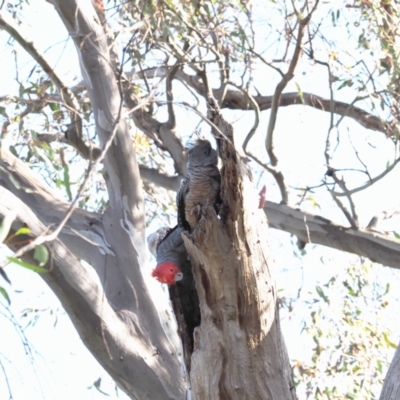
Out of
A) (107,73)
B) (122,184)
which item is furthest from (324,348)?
(107,73)

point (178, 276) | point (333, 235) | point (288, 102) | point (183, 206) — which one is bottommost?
point (178, 276)

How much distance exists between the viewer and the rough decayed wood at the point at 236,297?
9.46 feet

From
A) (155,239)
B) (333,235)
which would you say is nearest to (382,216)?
(333,235)

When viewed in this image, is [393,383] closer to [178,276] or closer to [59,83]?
[178,276]

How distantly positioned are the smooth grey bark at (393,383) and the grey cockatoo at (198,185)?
94 cm

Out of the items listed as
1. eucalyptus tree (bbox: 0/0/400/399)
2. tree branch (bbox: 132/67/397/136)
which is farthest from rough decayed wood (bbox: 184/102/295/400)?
tree branch (bbox: 132/67/397/136)

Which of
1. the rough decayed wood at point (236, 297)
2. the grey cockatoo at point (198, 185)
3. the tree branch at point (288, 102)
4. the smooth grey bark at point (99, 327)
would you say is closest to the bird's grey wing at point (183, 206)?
the grey cockatoo at point (198, 185)

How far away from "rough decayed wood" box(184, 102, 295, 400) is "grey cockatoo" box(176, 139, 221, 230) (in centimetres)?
16

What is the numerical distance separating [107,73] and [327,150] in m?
1.42

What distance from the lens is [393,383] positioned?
111 inches

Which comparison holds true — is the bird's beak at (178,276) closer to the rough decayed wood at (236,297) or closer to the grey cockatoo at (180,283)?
the grey cockatoo at (180,283)

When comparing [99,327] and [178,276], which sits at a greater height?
[178,276]

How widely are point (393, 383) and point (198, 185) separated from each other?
1.11m

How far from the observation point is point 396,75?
14.8 ft
